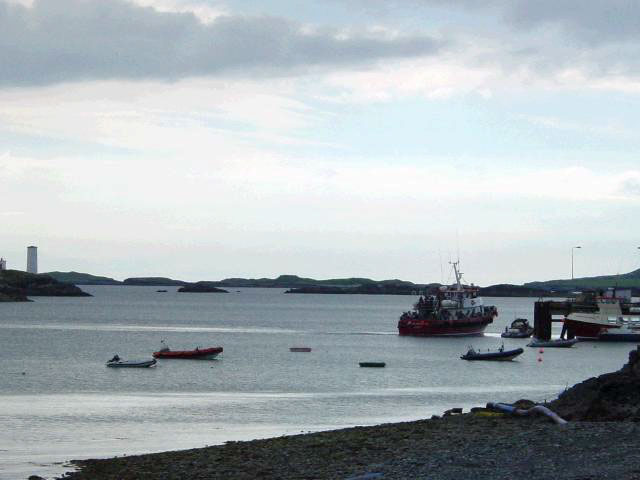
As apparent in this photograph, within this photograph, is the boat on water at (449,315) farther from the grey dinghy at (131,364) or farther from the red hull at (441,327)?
the grey dinghy at (131,364)

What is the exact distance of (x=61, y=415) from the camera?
46.4 metres

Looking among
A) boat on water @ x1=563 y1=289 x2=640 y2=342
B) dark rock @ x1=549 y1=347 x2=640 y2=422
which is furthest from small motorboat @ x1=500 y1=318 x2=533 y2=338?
dark rock @ x1=549 y1=347 x2=640 y2=422

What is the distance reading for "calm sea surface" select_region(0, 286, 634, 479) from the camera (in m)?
40.0

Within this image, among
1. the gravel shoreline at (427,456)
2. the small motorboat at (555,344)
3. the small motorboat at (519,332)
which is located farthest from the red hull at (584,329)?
the gravel shoreline at (427,456)

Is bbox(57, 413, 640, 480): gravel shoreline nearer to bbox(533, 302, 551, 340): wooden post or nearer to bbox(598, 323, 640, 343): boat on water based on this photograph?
bbox(533, 302, 551, 340): wooden post

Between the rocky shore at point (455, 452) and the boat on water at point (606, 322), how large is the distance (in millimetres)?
81170

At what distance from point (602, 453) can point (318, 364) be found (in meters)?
58.5

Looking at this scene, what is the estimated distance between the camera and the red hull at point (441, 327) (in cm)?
12188

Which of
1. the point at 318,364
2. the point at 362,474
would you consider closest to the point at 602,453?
the point at 362,474

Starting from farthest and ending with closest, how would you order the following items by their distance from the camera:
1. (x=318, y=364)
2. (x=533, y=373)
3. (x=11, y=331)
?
(x=11, y=331) → (x=318, y=364) → (x=533, y=373)

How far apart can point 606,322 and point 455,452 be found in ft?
305

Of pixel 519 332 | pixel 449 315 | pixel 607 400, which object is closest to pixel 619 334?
pixel 519 332

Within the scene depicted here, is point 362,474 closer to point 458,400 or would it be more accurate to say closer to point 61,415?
point 61,415

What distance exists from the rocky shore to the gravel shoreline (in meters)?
0.02
